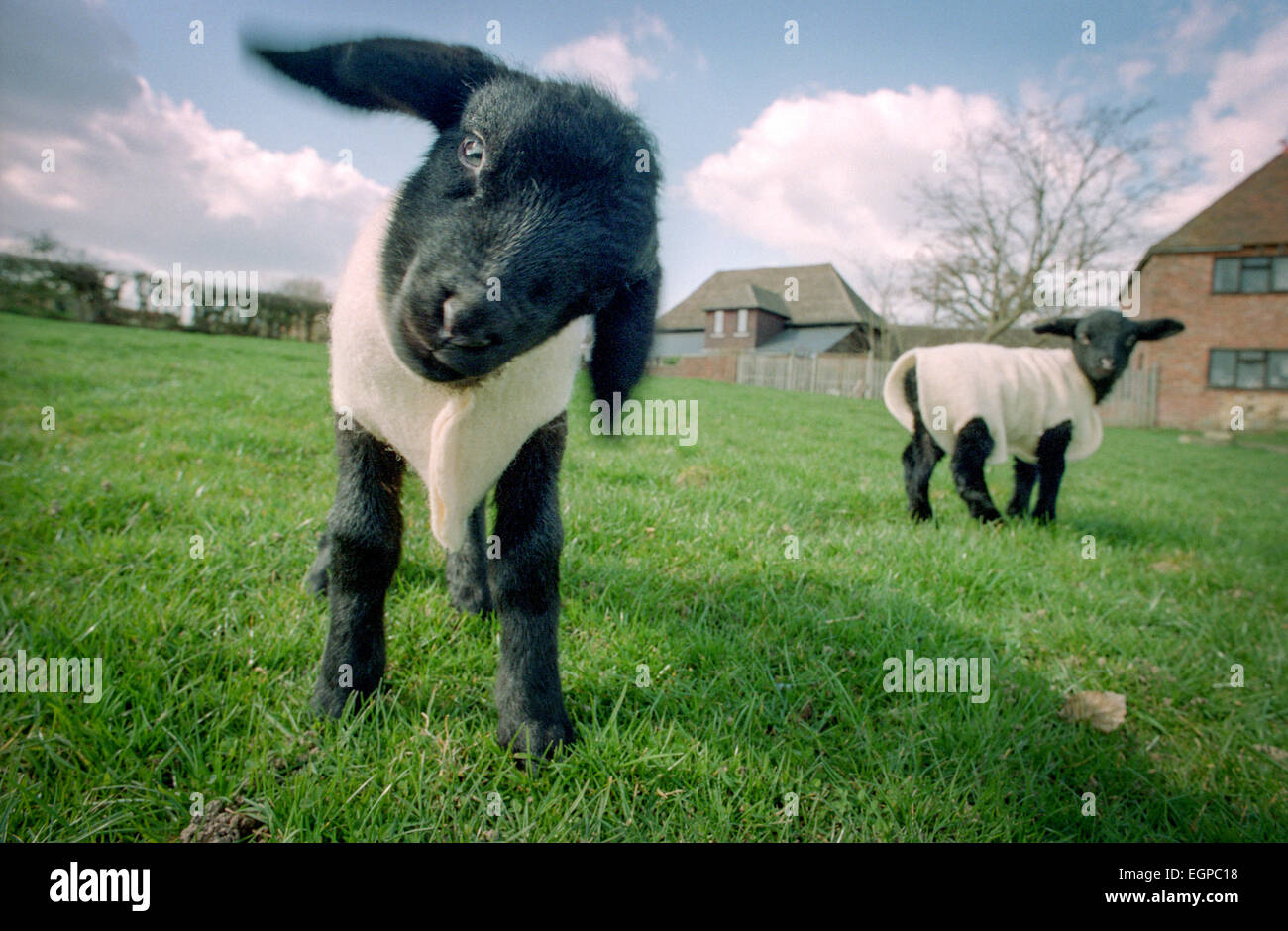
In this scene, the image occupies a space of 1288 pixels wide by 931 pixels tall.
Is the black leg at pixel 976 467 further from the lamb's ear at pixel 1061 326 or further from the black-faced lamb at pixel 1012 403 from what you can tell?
the lamb's ear at pixel 1061 326

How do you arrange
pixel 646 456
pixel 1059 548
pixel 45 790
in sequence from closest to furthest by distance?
pixel 45 790 < pixel 1059 548 < pixel 646 456

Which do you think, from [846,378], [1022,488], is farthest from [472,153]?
[846,378]

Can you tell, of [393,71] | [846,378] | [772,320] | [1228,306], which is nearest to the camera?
[393,71]

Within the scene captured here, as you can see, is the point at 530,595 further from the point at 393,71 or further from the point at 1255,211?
Result: the point at 1255,211

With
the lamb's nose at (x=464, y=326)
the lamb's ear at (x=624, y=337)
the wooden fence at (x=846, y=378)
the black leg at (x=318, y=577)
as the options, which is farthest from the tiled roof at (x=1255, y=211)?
the wooden fence at (x=846, y=378)

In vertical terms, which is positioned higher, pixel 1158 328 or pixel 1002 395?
pixel 1158 328

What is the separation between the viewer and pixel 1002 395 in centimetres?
500

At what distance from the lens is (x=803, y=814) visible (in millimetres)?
1673

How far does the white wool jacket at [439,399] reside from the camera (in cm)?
168

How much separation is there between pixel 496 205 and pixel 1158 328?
6.04 m

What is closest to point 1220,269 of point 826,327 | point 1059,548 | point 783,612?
point 1059,548

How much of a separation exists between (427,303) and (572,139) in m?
0.48

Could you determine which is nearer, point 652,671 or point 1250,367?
point 652,671

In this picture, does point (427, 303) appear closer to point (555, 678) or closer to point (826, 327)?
point (555, 678)
